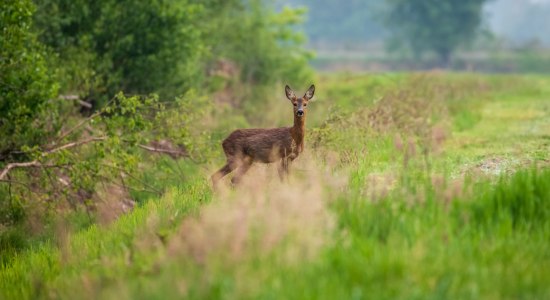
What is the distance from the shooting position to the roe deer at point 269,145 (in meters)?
12.9

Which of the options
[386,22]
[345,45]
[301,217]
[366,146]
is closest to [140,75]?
[366,146]

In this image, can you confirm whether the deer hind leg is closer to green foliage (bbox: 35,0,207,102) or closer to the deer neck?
the deer neck

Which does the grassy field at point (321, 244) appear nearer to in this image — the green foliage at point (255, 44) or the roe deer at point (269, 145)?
the roe deer at point (269, 145)

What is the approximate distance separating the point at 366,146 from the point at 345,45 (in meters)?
88.0

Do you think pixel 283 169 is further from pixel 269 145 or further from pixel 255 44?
pixel 255 44

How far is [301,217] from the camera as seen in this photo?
8312mm

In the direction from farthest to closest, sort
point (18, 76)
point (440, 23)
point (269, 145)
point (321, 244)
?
1. point (440, 23)
2. point (18, 76)
3. point (269, 145)
4. point (321, 244)

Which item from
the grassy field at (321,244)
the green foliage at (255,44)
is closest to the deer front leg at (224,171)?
the grassy field at (321,244)

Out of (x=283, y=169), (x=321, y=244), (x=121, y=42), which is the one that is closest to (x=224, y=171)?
(x=283, y=169)

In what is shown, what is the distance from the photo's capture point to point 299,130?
13008mm

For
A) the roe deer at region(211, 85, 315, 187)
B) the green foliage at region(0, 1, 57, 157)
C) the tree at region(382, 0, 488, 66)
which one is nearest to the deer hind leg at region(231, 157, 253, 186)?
the roe deer at region(211, 85, 315, 187)

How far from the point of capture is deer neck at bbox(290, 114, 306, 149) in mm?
12955

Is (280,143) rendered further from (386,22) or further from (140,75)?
(386,22)

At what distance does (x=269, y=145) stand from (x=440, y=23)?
61.6 meters
